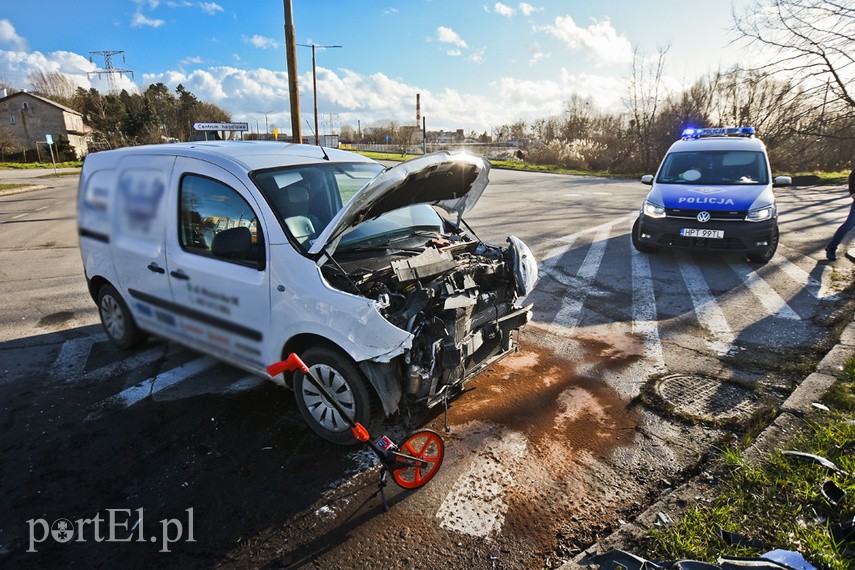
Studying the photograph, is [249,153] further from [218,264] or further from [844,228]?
[844,228]

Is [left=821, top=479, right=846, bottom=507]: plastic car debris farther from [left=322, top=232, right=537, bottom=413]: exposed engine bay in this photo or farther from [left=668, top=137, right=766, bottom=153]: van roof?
[left=668, top=137, right=766, bottom=153]: van roof

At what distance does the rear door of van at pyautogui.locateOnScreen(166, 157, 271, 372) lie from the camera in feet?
11.5

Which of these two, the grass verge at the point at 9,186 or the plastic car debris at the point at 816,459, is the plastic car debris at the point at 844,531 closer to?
the plastic car debris at the point at 816,459

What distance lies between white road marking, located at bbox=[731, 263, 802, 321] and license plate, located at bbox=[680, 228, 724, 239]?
649mm

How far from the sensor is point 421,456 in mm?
3090

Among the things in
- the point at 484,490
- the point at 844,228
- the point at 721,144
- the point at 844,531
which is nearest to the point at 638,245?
the point at 721,144

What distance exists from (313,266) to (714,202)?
707 centimetres

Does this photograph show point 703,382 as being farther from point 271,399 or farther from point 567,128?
point 567,128

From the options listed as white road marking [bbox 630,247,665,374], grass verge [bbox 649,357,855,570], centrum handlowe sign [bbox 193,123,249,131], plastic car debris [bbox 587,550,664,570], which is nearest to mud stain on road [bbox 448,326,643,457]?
white road marking [bbox 630,247,665,374]

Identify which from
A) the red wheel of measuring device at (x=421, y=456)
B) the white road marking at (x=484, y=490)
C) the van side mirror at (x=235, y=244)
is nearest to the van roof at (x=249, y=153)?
the van side mirror at (x=235, y=244)

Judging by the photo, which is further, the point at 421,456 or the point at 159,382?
the point at 159,382

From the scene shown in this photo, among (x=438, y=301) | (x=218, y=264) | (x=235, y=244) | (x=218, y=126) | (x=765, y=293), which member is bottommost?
(x=765, y=293)

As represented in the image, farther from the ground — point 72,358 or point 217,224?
point 217,224

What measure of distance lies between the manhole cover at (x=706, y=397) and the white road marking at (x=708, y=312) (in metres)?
0.78
